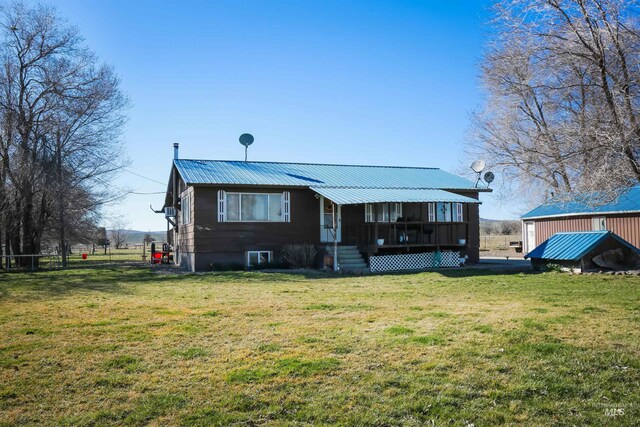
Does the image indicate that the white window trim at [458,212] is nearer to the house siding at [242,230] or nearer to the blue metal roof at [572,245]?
the house siding at [242,230]

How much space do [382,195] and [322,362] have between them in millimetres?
15186

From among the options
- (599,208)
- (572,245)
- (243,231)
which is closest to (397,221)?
(243,231)

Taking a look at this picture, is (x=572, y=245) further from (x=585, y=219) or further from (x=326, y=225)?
(x=326, y=225)

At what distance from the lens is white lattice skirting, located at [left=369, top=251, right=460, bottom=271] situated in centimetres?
1956

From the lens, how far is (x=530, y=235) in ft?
91.6

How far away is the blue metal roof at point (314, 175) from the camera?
2067 cm

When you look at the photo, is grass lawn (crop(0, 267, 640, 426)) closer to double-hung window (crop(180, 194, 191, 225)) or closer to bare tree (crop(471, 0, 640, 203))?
bare tree (crop(471, 0, 640, 203))

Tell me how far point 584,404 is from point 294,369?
2.79m

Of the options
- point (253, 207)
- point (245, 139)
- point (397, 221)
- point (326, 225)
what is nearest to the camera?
point (253, 207)

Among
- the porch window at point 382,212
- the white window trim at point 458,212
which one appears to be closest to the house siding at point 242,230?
the porch window at point 382,212

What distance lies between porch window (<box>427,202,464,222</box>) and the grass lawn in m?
12.9

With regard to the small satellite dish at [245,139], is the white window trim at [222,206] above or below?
below

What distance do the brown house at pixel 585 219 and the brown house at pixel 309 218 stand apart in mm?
4436

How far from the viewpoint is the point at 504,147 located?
2545 cm
